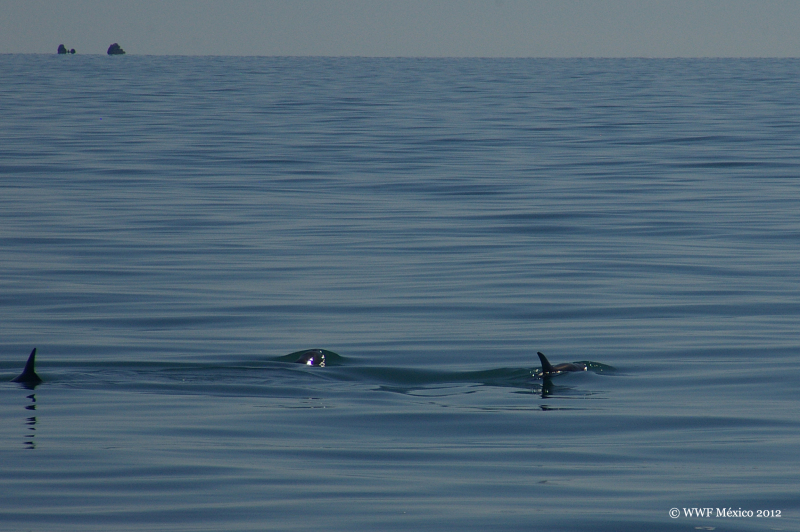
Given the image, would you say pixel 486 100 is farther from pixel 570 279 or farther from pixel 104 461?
pixel 104 461

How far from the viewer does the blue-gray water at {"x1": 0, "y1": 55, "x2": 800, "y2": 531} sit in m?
7.74

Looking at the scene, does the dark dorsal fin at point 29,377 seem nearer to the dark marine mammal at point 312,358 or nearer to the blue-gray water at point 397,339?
the blue-gray water at point 397,339

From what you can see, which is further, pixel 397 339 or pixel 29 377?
pixel 397 339

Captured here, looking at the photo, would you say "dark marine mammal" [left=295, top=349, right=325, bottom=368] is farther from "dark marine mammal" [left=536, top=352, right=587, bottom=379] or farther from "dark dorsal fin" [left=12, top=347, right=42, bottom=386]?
"dark dorsal fin" [left=12, top=347, right=42, bottom=386]

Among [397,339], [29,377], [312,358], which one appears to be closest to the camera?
[29,377]

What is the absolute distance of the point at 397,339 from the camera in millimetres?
13117

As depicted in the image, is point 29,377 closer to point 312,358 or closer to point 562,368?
point 312,358

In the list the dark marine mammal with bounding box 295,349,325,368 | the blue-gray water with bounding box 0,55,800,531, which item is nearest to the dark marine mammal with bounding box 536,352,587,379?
the blue-gray water with bounding box 0,55,800,531

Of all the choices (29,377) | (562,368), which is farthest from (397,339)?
(29,377)

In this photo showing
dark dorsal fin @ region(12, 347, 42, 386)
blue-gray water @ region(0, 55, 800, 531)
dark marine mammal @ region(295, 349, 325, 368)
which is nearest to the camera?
blue-gray water @ region(0, 55, 800, 531)

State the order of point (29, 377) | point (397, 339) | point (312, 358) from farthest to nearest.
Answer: point (397, 339)
point (312, 358)
point (29, 377)

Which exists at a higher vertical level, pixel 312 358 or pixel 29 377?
pixel 312 358

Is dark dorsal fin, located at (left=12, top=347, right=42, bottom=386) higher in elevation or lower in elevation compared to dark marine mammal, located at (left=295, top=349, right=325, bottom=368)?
lower

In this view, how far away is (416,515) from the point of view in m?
7.29
